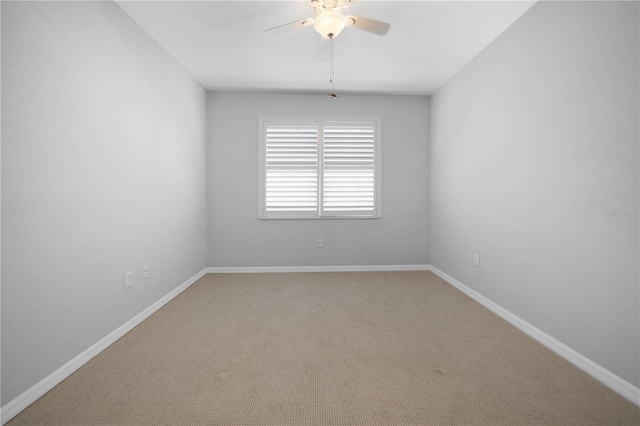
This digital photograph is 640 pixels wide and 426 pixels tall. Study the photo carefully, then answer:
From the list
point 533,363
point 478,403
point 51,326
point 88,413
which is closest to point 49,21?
point 51,326

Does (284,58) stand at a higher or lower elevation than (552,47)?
higher

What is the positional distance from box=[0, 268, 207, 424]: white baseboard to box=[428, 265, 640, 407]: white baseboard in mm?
3044

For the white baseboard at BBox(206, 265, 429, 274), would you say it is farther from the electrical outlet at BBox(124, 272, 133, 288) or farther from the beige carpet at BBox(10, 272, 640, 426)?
the electrical outlet at BBox(124, 272, 133, 288)

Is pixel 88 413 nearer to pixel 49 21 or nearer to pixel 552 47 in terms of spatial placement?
pixel 49 21

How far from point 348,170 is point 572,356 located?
290 cm

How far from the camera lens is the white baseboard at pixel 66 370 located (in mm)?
1354

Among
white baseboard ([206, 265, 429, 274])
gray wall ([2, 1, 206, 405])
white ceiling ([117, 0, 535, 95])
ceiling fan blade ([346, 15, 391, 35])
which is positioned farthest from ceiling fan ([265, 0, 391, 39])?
white baseboard ([206, 265, 429, 274])

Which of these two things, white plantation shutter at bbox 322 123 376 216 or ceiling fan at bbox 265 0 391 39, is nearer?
ceiling fan at bbox 265 0 391 39

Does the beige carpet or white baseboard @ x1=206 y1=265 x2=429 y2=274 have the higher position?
white baseboard @ x1=206 y1=265 x2=429 y2=274

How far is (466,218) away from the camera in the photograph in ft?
10.2

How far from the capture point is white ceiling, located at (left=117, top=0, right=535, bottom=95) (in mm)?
2148

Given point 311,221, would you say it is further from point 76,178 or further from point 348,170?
point 76,178

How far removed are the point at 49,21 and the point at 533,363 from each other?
346 centimetres

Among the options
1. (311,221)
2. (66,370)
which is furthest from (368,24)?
(66,370)
